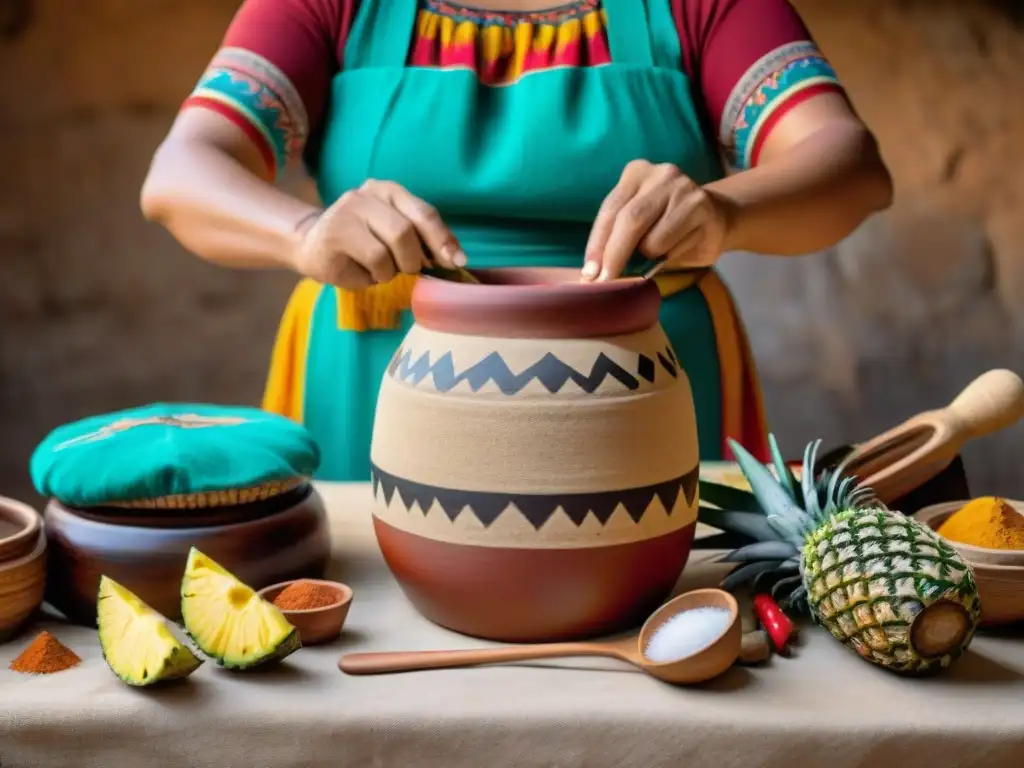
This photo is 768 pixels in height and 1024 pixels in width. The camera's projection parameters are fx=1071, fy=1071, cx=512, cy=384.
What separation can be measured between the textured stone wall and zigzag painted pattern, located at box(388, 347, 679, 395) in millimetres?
1914

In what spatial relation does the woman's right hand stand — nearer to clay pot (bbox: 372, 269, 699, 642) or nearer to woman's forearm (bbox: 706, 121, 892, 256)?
clay pot (bbox: 372, 269, 699, 642)

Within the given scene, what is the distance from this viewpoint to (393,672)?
2.01 feet

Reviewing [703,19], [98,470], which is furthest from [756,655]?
[703,19]

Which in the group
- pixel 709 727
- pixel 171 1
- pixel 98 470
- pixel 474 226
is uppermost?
pixel 171 1

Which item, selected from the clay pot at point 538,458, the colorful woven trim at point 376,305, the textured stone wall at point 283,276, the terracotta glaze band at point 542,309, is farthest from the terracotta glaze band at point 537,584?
the textured stone wall at point 283,276

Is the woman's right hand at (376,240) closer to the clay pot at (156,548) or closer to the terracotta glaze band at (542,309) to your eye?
the terracotta glaze band at (542,309)

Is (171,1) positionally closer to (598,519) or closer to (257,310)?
(257,310)

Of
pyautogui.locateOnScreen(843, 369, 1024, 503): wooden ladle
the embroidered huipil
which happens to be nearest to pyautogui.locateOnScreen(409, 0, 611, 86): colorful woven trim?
the embroidered huipil

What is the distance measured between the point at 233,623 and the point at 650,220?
1.37 feet

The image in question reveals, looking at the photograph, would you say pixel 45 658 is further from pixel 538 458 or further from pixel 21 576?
pixel 538 458

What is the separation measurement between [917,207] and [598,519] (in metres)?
2.11

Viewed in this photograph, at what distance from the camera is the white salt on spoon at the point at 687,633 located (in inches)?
23.9

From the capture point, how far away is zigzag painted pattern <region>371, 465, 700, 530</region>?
2.05 ft

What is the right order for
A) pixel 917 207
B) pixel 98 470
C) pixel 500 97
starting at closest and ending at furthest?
1. pixel 98 470
2. pixel 500 97
3. pixel 917 207
